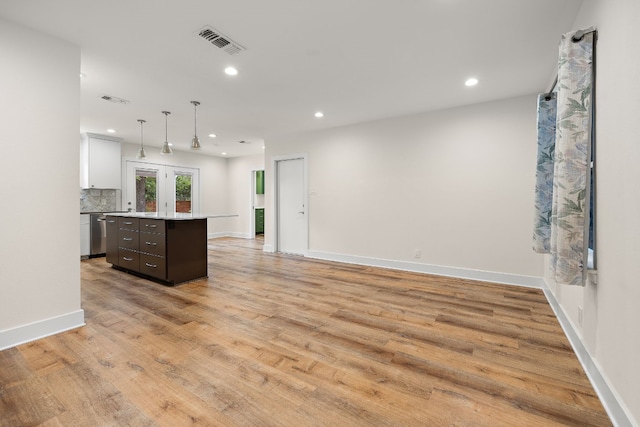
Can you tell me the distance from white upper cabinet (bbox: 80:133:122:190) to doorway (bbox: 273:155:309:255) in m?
3.48

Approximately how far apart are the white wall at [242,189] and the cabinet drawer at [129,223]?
13.9ft

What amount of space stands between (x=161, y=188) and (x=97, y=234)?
6.77 ft

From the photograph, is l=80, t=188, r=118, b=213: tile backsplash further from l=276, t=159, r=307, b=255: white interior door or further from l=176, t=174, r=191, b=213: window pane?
l=276, t=159, r=307, b=255: white interior door

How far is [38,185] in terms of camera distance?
2.36 metres

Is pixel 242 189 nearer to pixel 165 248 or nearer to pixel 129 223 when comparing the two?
pixel 129 223

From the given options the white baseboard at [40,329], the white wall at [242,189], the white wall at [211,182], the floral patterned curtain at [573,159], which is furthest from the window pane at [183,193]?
the floral patterned curtain at [573,159]

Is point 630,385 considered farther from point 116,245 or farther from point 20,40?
point 116,245

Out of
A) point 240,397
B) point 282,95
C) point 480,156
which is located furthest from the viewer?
point 480,156

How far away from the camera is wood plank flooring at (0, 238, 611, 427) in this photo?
1.53 meters

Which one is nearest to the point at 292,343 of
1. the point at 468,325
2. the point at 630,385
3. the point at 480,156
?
the point at 468,325

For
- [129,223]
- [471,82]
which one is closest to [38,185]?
[129,223]

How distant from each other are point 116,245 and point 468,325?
5.07 metres

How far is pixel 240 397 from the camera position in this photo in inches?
65.0

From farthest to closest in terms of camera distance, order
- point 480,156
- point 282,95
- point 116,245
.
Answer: point 116,245 → point 480,156 → point 282,95
